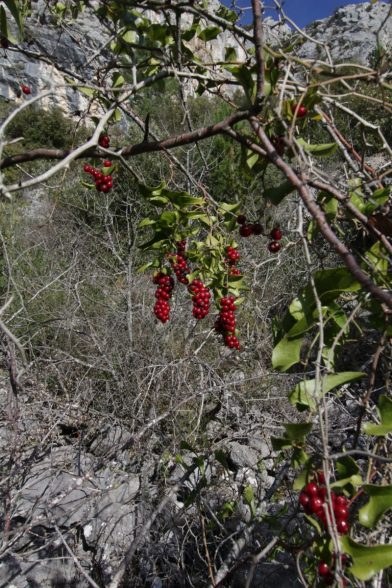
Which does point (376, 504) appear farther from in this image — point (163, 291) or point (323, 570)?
point (163, 291)

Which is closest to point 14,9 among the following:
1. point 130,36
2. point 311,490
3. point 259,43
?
point 130,36

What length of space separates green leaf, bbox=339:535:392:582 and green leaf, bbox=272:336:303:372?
0.23m

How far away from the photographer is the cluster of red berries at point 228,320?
1155 mm

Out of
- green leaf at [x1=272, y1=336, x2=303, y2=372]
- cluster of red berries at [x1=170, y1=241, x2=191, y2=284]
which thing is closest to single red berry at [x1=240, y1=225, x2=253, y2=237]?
cluster of red berries at [x1=170, y1=241, x2=191, y2=284]

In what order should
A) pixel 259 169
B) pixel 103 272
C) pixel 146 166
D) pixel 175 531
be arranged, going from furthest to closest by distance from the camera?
1. pixel 146 166
2. pixel 103 272
3. pixel 175 531
4. pixel 259 169

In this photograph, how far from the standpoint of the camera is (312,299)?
0.65 metres

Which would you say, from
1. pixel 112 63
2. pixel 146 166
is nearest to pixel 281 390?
pixel 112 63

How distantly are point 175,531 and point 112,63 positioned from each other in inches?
61.0

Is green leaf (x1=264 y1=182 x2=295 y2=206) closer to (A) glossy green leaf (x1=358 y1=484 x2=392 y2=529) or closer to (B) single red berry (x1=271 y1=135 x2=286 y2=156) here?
(B) single red berry (x1=271 y1=135 x2=286 y2=156)

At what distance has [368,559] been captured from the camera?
53cm

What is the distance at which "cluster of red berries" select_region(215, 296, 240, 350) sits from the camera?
116cm

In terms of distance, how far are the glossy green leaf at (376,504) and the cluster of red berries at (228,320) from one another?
0.64 m

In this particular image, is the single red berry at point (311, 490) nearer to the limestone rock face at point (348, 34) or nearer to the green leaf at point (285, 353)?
the green leaf at point (285, 353)

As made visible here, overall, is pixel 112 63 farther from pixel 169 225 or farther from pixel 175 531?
pixel 175 531
